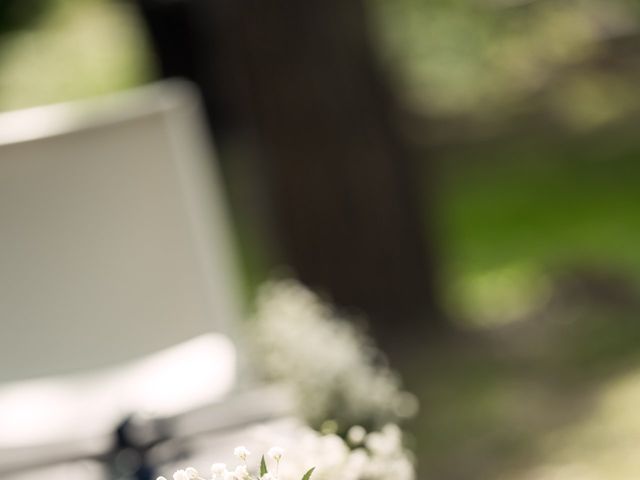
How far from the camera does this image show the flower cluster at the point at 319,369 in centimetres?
257

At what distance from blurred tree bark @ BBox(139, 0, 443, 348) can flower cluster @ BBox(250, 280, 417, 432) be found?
130 centimetres

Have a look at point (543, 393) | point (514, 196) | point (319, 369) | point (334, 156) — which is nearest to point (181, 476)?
point (319, 369)

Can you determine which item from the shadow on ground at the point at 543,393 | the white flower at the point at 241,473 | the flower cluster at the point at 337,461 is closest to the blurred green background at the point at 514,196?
the shadow on ground at the point at 543,393

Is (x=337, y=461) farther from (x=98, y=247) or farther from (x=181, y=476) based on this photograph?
(x=98, y=247)

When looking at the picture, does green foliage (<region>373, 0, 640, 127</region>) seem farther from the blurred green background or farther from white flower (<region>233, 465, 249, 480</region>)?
white flower (<region>233, 465, 249, 480</region>)

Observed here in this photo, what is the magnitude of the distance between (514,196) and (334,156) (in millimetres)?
3388

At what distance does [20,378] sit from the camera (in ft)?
11.8

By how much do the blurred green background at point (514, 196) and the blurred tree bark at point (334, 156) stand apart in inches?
8.0

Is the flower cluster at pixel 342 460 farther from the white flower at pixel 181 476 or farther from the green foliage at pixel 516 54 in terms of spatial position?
the green foliage at pixel 516 54

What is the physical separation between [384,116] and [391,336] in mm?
792

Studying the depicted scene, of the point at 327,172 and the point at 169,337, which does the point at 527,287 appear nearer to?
the point at 327,172

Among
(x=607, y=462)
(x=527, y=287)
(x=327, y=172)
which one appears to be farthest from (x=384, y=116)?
(x=607, y=462)

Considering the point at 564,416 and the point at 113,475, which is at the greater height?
the point at 113,475

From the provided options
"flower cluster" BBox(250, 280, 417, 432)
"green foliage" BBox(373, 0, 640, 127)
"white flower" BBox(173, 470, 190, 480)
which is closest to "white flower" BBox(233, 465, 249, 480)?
"white flower" BBox(173, 470, 190, 480)
